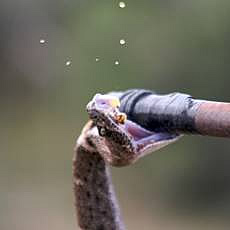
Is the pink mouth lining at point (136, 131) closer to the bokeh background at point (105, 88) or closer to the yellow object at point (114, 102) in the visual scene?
the yellow object at point (114, 102)

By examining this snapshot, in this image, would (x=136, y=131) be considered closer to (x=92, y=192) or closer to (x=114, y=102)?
(x=114, y=102)

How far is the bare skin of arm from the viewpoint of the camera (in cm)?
80

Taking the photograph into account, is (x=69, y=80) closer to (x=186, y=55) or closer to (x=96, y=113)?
(x=186, y=55)

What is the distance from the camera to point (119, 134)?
756 millimetres

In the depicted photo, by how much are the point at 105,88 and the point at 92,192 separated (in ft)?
6.07

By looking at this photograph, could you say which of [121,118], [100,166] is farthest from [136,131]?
[100,166]

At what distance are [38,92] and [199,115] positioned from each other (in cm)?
247

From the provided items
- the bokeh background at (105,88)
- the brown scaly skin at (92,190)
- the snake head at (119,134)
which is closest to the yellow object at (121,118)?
the snake head at (119,134)

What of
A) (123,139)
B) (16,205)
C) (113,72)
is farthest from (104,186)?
(16,205)

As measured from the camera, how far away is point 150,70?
296cm

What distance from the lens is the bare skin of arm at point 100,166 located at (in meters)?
0.80

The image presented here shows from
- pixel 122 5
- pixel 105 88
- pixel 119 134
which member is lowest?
pixel 119 134

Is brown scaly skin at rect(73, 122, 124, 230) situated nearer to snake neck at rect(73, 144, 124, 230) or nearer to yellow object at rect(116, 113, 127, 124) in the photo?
snake neck at rect(73, 144, 124, 230)

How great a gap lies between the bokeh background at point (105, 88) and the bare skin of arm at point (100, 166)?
65.3 inches
